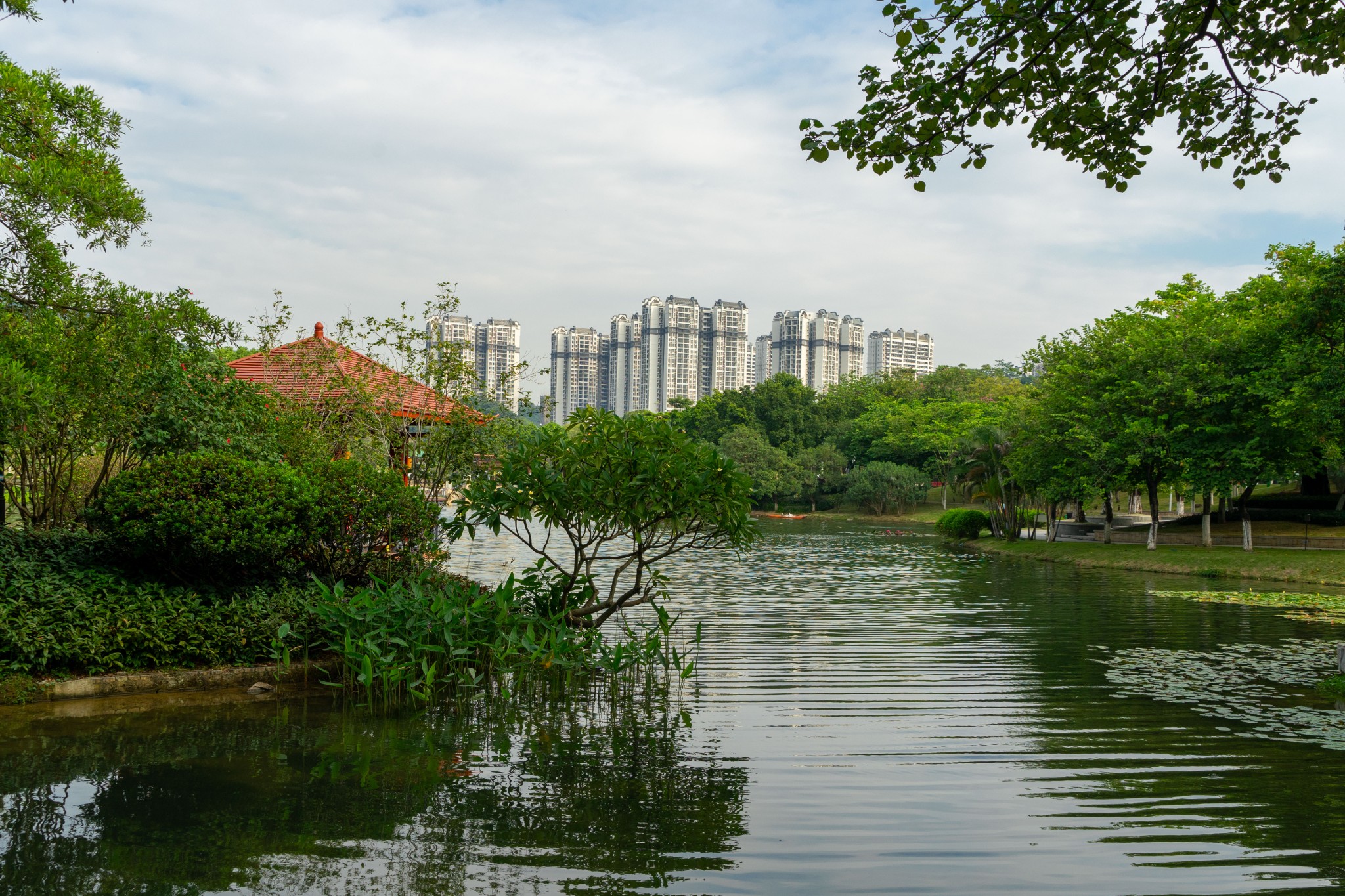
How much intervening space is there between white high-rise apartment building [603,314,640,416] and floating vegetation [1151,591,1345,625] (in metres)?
143

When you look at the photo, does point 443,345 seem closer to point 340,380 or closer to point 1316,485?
point 340,380

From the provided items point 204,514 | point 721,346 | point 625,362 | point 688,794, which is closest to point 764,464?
point 204,514

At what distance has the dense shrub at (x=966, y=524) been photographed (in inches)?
1826

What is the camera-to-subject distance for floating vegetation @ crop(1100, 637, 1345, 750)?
29.9 feet

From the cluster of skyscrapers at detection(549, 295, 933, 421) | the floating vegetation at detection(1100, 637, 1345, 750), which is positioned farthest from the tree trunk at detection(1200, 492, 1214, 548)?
the cluster of skyscrapers at detection(549, 295, 933, 421)

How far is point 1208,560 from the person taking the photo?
29.7 metres

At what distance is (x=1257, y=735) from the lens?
8.68 m

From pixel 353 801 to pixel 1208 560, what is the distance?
30.1 m

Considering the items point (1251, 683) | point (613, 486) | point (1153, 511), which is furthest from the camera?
point (1153, 511)

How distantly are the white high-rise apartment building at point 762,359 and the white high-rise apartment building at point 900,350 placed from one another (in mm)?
18676

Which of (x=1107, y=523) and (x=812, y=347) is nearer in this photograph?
(x=1107, y=523)

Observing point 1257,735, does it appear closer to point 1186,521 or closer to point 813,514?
point 1186,521

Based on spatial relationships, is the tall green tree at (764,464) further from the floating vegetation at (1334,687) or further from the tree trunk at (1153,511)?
the floating vegetation at (1334,687)

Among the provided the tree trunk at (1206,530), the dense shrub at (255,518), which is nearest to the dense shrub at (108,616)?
the dense shrub at (255,518)
